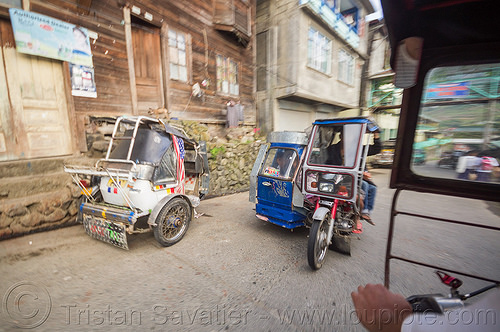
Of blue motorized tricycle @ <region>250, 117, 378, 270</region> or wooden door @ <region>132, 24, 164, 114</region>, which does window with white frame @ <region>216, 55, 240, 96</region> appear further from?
blue motorized tricycle @ <region>250, 117, 378, 270</region>

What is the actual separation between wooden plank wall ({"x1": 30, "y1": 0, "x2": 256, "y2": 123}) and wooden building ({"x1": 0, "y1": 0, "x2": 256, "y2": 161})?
0.03m

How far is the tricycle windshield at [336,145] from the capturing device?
12.0 feet

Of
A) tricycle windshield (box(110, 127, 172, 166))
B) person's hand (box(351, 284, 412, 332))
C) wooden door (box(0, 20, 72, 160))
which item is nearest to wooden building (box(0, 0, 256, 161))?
wooden door (box(0, 20, 72, 160))

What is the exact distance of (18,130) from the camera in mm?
4680

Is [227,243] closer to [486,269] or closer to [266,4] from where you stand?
[486,269]

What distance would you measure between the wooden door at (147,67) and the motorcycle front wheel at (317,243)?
6484 mm

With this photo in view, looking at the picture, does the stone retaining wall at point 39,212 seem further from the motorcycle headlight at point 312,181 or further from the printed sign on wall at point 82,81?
the motorcycle headlight at point 312,181

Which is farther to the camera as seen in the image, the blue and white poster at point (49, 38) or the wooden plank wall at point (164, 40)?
the wooden plank wall at point (164, 40)

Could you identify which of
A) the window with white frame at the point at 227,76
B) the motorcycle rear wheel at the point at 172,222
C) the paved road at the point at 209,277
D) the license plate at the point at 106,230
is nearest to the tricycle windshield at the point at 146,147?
the motorcycle rear wheel at the point at 172,222

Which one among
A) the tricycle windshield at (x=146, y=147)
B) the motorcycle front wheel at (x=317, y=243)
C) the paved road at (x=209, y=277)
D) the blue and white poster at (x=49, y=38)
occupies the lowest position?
the paved road at (x=209, y=277)

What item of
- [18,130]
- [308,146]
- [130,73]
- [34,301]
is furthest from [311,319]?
[130,73]

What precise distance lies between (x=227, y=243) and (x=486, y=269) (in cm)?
417

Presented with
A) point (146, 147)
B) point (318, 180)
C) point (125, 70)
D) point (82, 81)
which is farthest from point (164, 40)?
point (318, 180)

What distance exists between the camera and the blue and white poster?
14.3 ft
